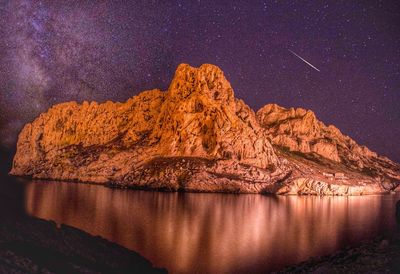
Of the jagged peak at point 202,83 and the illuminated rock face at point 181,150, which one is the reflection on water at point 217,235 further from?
the jagged peak at point 202,83

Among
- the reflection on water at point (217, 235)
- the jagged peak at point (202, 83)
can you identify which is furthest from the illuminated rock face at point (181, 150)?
the reflection on water at point (217, 235)

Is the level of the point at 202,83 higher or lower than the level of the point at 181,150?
higher

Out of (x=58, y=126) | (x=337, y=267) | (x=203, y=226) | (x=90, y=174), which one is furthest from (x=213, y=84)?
(x=337, y=267)

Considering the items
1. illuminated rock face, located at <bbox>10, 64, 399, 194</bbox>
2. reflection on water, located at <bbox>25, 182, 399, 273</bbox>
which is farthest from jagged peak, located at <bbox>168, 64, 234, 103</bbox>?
reflection on water, located at <bbox>25, 182, 399, 273</bbox>

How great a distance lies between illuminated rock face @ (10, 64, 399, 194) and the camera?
120 m

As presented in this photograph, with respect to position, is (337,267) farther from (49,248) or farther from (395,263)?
(49,248)

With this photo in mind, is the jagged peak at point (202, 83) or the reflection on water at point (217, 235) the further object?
the jagged peak at point (202, 83)

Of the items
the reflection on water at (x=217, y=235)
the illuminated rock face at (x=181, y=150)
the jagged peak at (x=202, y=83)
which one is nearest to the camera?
the reflection on water at (x=217, y=235)

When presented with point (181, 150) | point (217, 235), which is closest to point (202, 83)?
point (181, 150)

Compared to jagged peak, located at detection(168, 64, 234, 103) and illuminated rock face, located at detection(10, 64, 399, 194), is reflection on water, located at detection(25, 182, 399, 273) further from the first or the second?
jagged peak, located at detection(168, 64, 234, 103)

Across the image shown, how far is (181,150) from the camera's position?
130m

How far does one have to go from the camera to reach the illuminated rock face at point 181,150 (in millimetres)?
120000

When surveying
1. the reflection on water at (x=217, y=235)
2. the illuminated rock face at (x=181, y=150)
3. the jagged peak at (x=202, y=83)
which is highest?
the jagged peak at (x=202, y=83)

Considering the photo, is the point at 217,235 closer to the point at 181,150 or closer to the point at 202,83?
the point at 181,150
